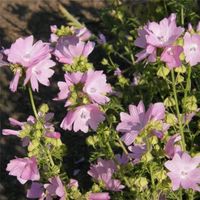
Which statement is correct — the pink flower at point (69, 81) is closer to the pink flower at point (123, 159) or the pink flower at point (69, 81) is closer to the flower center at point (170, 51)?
the flower center at point (170, 51)

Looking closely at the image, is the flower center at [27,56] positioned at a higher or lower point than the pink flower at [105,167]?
higher

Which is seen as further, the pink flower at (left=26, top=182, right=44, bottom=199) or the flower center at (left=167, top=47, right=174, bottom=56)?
the pink flower at (left=26, top=182, right=44, bottom=199)

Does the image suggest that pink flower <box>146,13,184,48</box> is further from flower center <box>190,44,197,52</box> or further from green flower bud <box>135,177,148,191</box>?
green flower bud <box>135,177,148,191</box>

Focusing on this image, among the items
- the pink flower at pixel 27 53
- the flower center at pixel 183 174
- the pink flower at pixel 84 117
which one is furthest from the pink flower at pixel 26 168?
the flower center at pixel 183 174

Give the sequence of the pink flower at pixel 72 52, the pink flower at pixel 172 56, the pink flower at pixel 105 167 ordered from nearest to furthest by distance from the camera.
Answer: the pink flower at pixel 172 56 < the pink flower at pixel 72 52 < the pink flower at pixel 105 167

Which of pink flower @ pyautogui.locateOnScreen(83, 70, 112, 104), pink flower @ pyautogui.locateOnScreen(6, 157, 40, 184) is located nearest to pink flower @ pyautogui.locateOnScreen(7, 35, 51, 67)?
pink flower @ pyautogui.locateOnScreen(83, 70, 112, 104)

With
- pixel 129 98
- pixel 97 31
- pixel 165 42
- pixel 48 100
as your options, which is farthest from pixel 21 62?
pixel 97 31
